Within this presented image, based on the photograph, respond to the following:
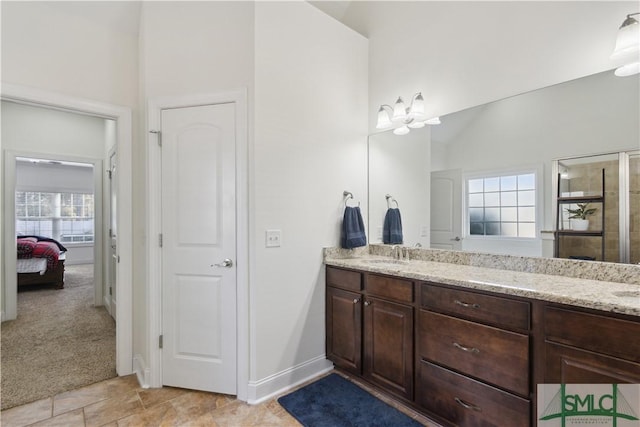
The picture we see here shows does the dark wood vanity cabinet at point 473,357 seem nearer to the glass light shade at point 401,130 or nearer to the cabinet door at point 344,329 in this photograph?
the cabinet door at point 344,329

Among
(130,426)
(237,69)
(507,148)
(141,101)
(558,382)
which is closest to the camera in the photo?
(558,382)

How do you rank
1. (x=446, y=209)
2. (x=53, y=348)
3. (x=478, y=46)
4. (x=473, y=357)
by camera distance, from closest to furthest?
(x=473, y=357), (x=478, y=46), (x=446, y=209), (x=53, y=348)

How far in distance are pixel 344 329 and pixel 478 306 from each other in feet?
3.43

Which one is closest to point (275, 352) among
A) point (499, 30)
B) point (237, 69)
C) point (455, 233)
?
point (455, 233)

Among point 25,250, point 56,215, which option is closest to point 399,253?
point 25,250

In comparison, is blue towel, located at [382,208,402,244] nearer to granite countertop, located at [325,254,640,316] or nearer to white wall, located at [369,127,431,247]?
white wall, located at [369,127,431,247]

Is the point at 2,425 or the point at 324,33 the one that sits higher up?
the point at 324,33

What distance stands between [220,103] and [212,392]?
203cm

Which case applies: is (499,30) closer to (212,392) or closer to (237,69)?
(237,69)

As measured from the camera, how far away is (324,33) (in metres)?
2.45

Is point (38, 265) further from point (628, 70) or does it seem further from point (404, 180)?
point (628, 70)

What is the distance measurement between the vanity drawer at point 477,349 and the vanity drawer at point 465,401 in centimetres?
5

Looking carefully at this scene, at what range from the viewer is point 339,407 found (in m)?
1.98

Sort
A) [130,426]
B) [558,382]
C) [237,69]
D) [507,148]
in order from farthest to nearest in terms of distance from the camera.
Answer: [237,69] < [507,148] < [130,426] < [558,382]
